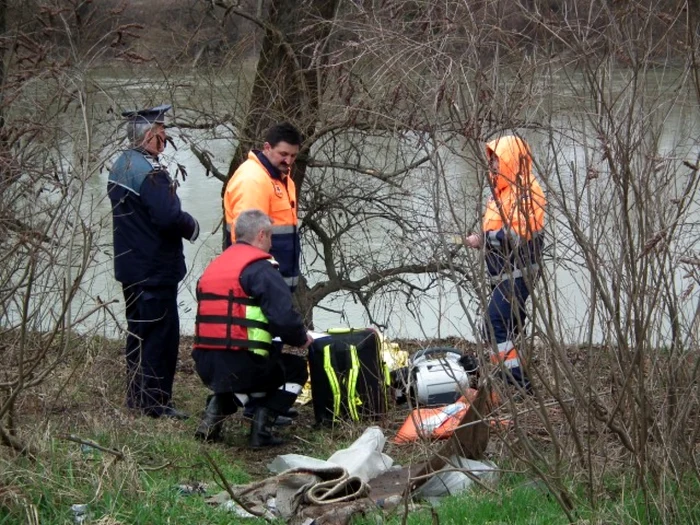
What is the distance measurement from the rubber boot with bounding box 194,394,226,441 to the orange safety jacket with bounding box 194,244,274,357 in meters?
0.39

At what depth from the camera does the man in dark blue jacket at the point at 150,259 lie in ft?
23.2

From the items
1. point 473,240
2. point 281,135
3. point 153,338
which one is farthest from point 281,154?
point 473,240

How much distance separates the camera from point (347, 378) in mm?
7215

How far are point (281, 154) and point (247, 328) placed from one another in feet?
4.37

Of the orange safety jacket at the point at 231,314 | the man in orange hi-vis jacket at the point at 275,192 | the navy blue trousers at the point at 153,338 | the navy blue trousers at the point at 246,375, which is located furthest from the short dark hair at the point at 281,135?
the navy blue trousers at the point at 246,375

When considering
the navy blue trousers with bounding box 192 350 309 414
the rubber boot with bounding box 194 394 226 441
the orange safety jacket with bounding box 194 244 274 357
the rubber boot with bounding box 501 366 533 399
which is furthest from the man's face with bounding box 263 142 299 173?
the rubber boot with bounding box 501 366 533 399

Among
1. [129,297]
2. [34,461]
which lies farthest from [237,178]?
[34,461]

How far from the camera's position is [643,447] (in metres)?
4.60

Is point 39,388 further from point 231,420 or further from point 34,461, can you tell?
point 231,420

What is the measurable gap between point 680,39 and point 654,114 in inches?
12.4

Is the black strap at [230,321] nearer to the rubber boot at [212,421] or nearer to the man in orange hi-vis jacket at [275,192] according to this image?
the rubber boot at [212,421]

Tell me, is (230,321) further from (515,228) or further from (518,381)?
(515,228)

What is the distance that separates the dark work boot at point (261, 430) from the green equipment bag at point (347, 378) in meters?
0.45

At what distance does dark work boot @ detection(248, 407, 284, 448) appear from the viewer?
270 inches
